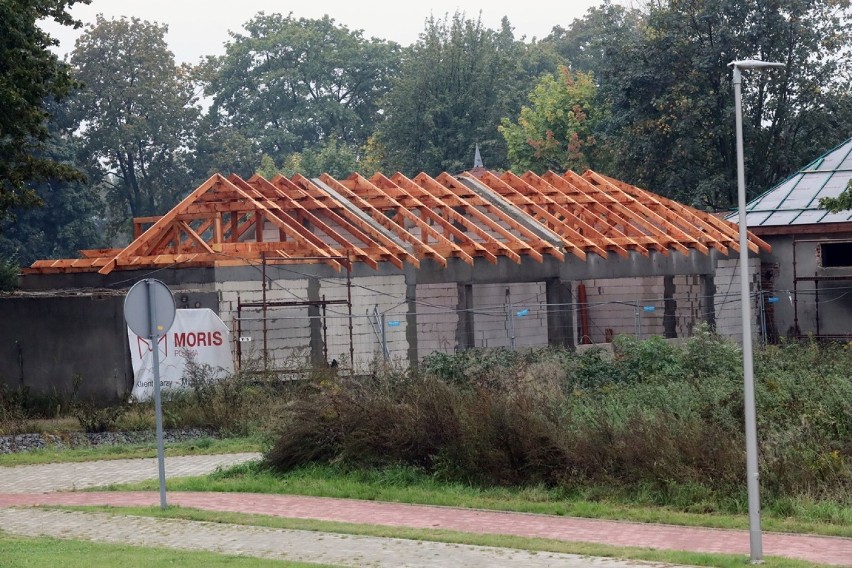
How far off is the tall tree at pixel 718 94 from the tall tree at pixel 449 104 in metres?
19.3

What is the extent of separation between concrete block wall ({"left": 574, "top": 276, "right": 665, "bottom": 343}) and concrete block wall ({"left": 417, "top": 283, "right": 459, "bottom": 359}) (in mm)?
6201

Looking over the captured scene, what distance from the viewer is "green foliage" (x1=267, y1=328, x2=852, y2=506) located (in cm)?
1449

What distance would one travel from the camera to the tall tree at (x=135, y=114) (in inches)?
2662

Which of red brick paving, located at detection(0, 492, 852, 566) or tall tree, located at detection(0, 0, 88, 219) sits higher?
tall tree, located at detection(0, 0, 88, 219)

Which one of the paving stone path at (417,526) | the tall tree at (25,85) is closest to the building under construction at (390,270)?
the tall tree at (25,85)

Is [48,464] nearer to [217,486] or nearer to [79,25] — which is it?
[217,486]

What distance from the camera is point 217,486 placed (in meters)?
16.9

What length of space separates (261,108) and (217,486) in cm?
6845

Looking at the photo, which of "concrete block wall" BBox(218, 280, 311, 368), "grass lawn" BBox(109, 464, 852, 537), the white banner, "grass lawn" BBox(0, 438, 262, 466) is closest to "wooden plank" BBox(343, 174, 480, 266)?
"concrete block wall" BBox(218, 280, 311, 368)

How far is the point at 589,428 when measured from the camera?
52.0 feet

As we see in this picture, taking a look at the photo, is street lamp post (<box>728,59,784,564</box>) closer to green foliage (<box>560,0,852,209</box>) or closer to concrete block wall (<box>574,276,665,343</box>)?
concrete block wall (<box>574,276,665,343</box>)

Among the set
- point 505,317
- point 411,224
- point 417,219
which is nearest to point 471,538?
point 417,219

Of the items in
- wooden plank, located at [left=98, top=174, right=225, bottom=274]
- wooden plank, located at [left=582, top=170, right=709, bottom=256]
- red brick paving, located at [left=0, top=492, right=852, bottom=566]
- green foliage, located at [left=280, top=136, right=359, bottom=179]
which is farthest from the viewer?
green foliage, located at [left=280, top=136, right=359, bottom=179]

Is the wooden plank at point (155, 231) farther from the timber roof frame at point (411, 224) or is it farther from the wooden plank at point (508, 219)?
the wooden plank at point (508, 219)
